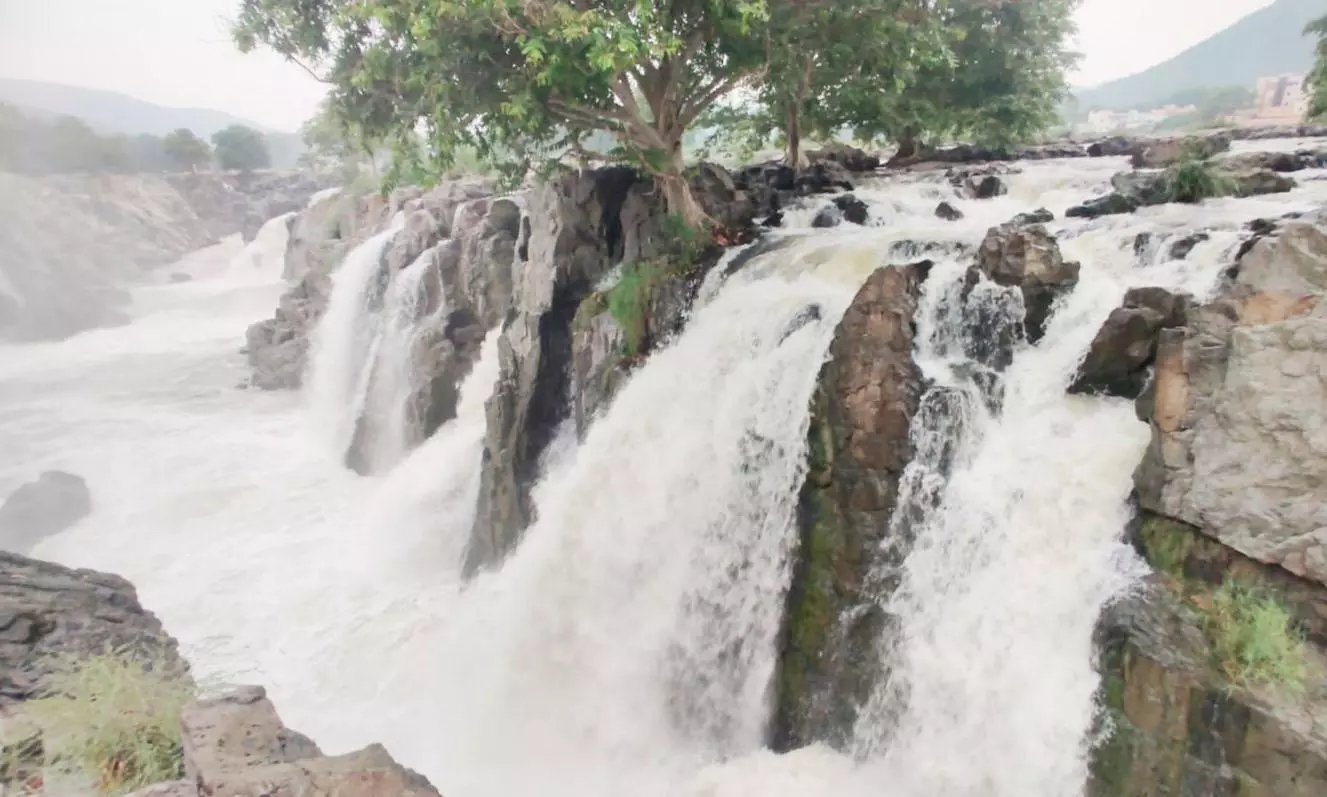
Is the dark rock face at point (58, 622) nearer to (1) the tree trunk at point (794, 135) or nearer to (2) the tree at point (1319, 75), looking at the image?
(1) the tree trunk at point (794, 135)

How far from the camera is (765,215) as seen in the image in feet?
41.8

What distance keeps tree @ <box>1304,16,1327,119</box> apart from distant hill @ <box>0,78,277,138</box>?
84.4ft

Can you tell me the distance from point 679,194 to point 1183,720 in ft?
29.9

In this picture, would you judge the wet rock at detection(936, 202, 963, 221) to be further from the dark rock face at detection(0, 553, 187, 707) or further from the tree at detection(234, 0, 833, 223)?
the dark rock face at detection(0, 553, 187, 707)

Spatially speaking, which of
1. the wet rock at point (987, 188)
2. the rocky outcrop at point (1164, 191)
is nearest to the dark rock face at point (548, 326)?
the wet rock at point (987, 188)

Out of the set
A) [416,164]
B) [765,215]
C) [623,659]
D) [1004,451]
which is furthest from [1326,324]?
[416,164]

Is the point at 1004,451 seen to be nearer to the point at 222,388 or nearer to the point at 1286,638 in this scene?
the point at 1286,638

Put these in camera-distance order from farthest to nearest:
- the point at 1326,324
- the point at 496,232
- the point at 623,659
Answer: the point at 496,232 → the point at 623,659 → the point at 1326,324

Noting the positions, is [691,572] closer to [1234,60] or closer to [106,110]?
[106,110]

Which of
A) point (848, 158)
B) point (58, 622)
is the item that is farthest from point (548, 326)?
point (848, 158)

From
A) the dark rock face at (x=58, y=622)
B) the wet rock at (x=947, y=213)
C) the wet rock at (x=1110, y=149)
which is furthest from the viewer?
the wet rock at (x=1110, y=149)

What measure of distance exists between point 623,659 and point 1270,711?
580 cm

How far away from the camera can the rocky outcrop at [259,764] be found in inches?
150

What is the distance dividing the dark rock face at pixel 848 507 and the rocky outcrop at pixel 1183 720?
74.1 inches
